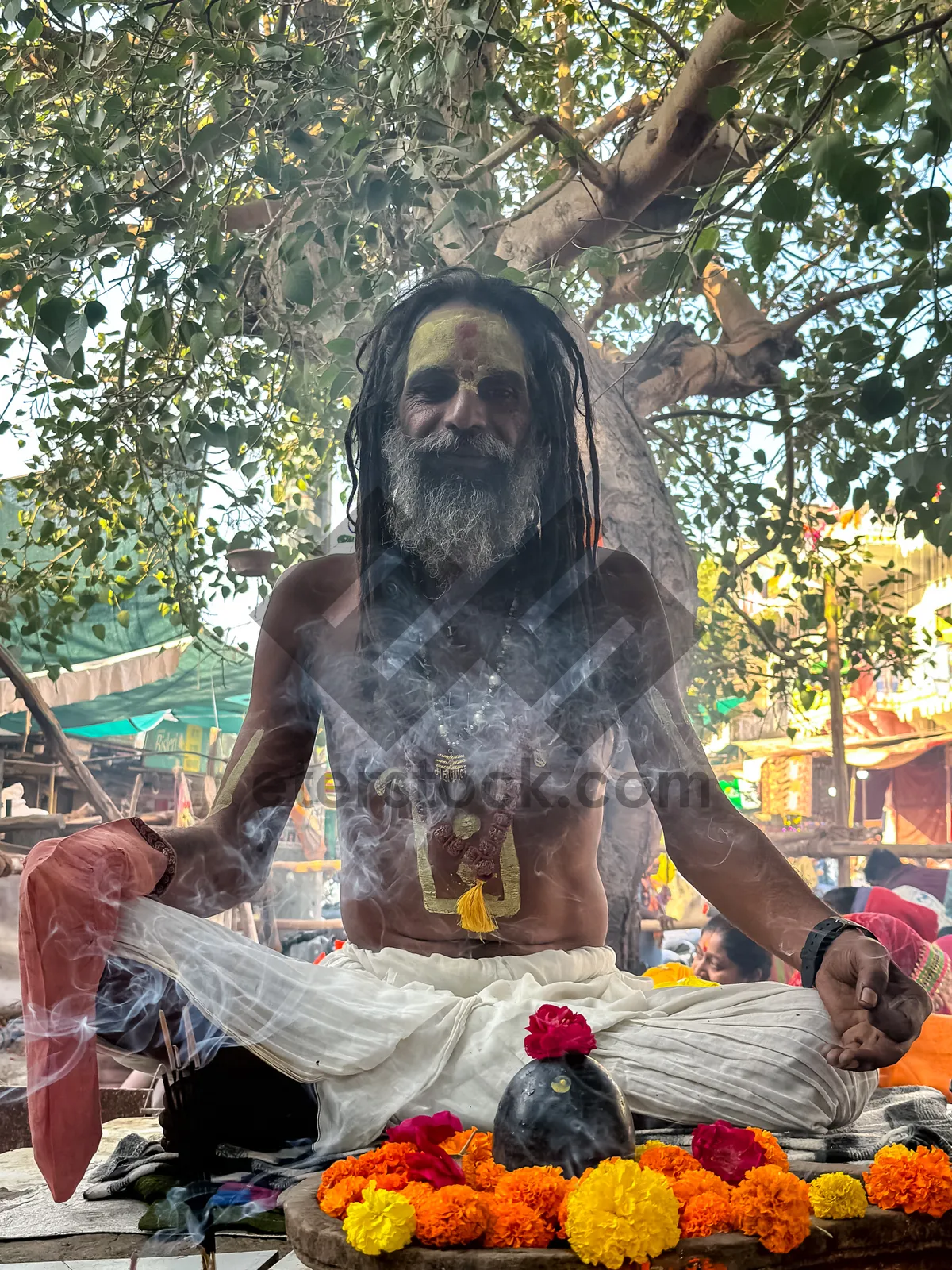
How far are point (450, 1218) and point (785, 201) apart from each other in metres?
1.90

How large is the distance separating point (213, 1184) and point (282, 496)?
307 centimetres

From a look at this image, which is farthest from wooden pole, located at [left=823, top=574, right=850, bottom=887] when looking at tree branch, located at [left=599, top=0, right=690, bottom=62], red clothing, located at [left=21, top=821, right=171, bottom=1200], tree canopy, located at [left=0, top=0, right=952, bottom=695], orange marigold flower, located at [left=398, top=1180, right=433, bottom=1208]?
orange marigold flower, located at [left=398, top=1180, right=433, bottom=1208]

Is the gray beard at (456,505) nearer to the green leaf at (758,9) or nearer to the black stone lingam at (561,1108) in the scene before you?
the green leaf at (758,9)

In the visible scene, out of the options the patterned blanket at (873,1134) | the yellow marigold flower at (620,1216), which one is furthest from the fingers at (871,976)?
the yellow marigold flower at (620,1216)

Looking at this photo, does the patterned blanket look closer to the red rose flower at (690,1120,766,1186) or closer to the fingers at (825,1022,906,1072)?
the fingers at (825,1022,906,1072)

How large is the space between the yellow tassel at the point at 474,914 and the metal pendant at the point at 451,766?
0.96 feet

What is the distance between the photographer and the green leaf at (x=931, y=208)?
2.14 m

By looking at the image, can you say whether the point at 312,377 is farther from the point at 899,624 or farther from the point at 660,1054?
the point at 899,624

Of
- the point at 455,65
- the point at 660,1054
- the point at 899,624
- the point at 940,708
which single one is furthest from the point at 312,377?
the point at 940,708

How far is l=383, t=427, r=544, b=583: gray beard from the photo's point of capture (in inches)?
109

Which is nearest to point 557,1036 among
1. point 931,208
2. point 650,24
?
point 931,208

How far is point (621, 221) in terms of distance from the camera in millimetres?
3594

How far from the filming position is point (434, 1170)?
62.3 inches

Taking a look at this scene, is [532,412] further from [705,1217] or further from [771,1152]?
[705,1217]
